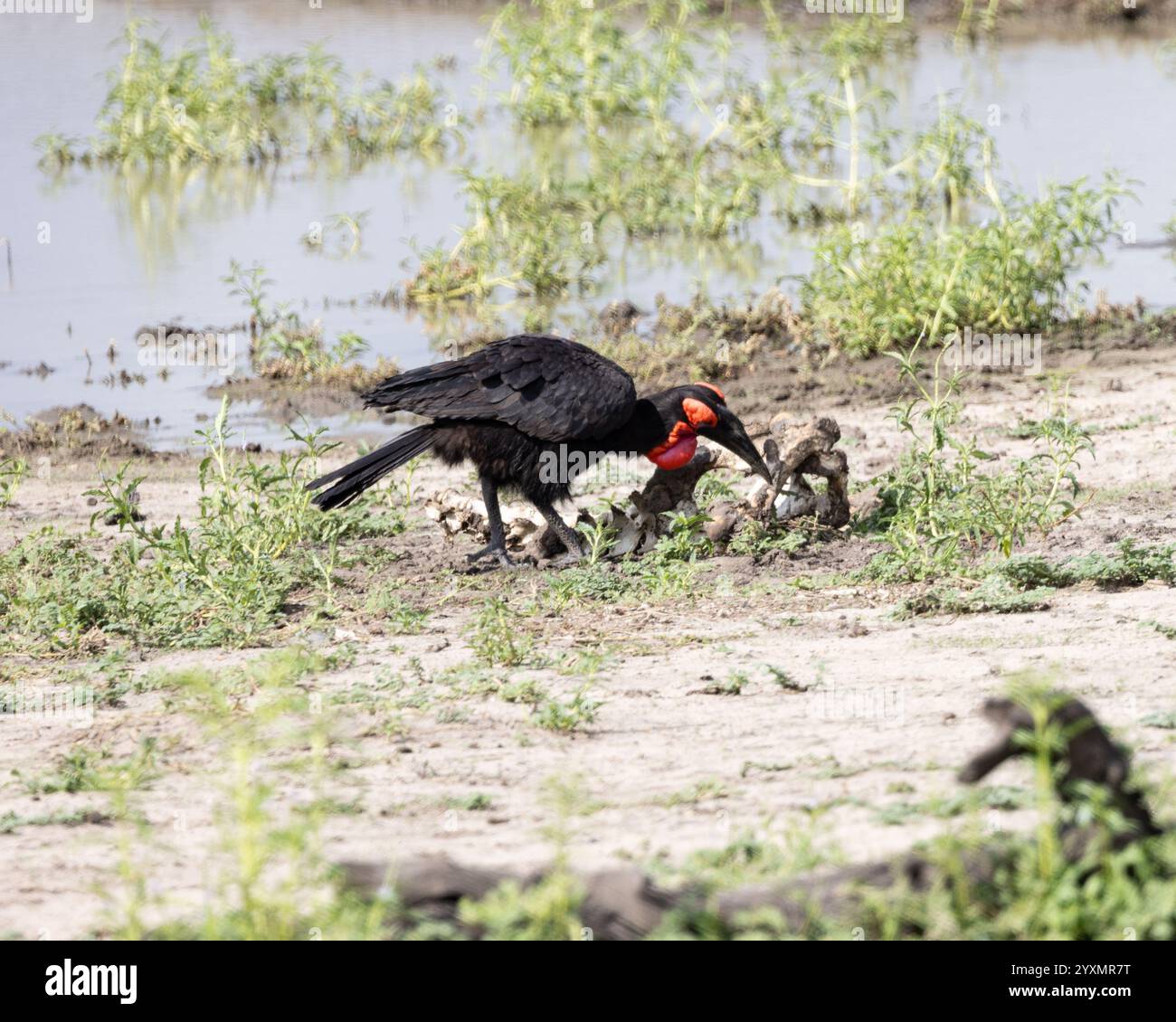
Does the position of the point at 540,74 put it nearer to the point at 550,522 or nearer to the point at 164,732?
the point at 550,522

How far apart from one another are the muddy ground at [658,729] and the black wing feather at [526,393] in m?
0.72

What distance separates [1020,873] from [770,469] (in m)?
4.24

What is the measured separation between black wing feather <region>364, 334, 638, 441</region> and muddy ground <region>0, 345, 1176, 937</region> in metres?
0.72

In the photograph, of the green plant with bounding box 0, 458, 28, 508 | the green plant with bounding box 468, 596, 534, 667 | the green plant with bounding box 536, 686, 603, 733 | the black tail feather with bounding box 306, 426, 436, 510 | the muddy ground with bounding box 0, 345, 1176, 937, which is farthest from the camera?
the green plant with bounding box 0, 458, 28, 508

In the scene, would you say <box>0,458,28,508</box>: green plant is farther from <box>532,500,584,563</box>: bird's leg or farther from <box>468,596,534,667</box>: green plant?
<box>468,596,534,667</box>: green plant

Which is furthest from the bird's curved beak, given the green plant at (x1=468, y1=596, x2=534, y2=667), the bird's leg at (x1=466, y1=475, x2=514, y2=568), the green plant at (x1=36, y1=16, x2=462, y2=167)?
the green plant at (x1=36, y1=16, x2=462, y2=167)

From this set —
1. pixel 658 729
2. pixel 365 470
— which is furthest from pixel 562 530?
pixel 658 729

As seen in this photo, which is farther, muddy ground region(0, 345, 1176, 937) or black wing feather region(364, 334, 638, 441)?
black wing feather region(364, 334, 638, 441)

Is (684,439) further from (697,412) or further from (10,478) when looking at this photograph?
(10,478)

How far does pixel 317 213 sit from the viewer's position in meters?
15.6

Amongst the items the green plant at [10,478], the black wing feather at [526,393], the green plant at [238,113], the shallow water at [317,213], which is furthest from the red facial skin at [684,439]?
the green plant at [238,113]

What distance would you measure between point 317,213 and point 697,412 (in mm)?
8815

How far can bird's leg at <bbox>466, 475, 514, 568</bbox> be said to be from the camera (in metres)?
7.66

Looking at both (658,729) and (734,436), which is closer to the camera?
(658,729)
